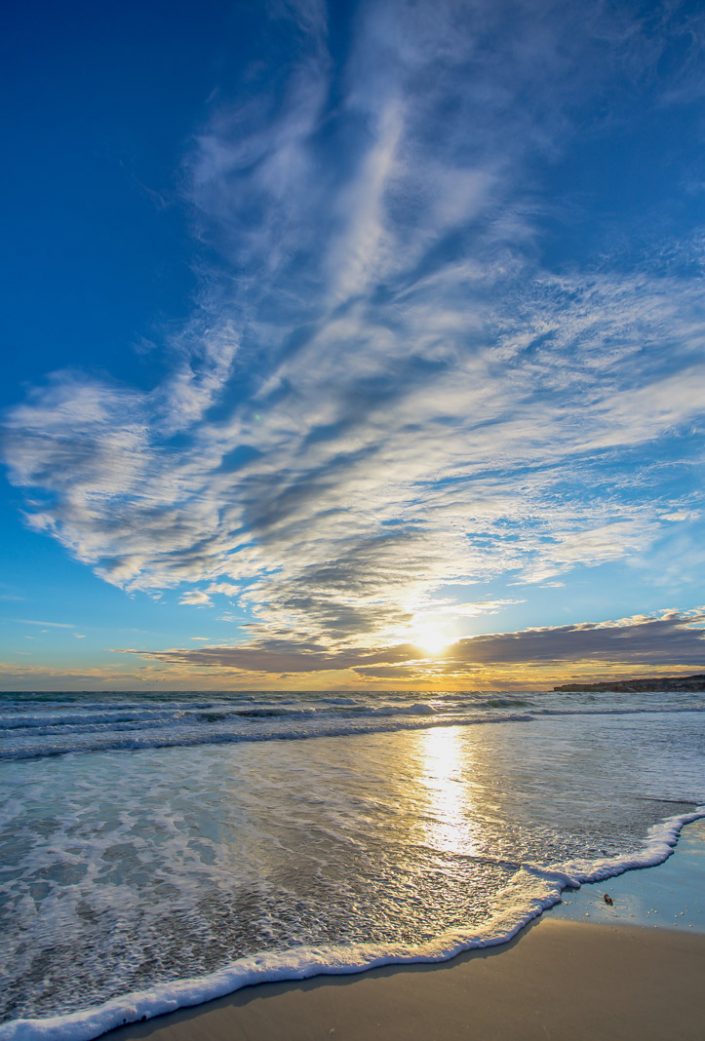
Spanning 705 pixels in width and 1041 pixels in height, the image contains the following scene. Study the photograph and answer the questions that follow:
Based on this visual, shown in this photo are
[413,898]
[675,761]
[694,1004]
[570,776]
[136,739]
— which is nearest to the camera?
[694,1004]

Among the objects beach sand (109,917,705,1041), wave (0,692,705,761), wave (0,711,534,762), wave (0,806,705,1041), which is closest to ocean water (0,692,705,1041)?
wave (0,806,705,1041)

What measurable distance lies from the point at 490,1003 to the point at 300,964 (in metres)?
1.33

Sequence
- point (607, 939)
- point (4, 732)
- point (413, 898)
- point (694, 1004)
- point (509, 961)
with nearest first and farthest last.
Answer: point (694, 1004)
point (509, 961)
point (607, 939)
point (413, 898)
point (4, 732)

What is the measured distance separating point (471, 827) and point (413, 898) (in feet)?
8.79

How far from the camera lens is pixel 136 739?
18.4 m

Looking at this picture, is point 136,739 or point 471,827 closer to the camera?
point 471,827

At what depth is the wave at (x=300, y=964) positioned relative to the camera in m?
3.20

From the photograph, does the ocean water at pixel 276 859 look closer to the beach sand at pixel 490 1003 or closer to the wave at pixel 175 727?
the beach sand at pixel 490 1003

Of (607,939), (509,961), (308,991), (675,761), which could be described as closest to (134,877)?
(308,991)

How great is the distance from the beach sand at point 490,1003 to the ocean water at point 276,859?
20 centimetres

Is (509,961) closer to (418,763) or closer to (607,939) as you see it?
(607,939)

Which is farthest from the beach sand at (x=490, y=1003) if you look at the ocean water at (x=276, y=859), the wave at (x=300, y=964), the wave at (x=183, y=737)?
the wave at (x=183, y=737)

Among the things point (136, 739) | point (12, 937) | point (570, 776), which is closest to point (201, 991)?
point (12, 937)

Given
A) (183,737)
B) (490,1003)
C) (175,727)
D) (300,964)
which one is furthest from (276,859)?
(175,727)
